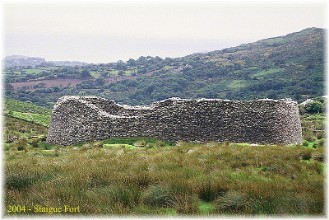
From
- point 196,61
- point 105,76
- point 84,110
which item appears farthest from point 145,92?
point 84,110

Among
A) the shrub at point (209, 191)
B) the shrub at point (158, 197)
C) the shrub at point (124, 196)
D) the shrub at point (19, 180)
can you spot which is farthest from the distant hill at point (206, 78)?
the shrub at point (124, 196)

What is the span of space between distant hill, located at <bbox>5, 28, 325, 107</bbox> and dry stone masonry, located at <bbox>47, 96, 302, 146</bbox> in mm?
53619

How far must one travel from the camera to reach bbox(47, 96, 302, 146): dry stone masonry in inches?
806

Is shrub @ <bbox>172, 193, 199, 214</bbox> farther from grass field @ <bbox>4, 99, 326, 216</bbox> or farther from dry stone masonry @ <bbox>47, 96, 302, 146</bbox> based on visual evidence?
dry stone masonry @ <bbox>47, 96, 302, 146</bbox>

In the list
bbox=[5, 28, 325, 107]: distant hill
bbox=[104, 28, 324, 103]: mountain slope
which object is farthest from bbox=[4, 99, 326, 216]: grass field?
bbox=[104, 28, 324, 103]: mountain slope

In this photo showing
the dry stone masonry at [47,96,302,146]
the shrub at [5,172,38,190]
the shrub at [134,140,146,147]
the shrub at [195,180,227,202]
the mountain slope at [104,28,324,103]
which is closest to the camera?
the shrub at [195,180,227,202]

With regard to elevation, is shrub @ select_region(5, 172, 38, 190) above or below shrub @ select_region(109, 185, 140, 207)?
above

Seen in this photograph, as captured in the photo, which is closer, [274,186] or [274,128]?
[274,186]

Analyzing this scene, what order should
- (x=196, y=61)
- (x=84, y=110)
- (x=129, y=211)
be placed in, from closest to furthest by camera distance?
(x=129, y=211), (x=84, y=110), (x=196, y=61)

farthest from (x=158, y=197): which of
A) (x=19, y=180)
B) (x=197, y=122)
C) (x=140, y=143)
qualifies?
(x=197, y=122)

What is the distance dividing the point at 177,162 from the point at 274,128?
A: 10755mm

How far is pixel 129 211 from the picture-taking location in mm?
6645

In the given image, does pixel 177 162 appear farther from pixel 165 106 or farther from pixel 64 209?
pixel 165 106

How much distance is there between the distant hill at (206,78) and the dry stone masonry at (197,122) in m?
53.6
